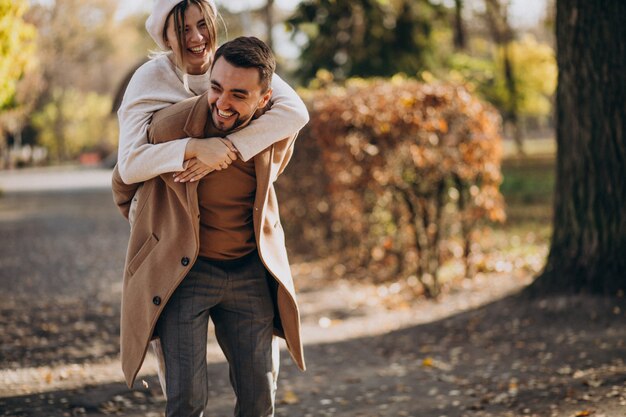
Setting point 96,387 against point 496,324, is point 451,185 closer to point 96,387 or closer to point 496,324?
point 496,324

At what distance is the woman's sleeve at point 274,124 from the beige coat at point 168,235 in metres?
0.07

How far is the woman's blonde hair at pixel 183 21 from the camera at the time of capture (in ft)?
10.2

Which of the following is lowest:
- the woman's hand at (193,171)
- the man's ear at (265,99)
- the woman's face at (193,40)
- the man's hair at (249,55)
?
the woman's hand at (193,171)

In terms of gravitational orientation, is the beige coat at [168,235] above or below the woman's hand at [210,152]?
below

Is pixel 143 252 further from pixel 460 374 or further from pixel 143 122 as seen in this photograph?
pixel 460 374

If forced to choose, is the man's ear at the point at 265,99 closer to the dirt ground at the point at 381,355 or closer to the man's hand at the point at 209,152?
the man's hand at the point at 209,152

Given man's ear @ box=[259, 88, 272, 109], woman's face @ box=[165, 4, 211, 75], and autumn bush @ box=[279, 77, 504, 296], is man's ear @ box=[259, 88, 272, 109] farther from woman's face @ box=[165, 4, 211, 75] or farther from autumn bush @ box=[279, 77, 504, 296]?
autumn bush @ box=[279, 77, 504, 296]

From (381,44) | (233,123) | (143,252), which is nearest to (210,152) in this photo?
(233,123)

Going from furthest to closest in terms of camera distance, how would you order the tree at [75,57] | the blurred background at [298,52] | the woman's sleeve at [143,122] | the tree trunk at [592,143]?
the tree at [75,57], the blurred background at [298,52], the tree trunk at [592,143], the woman's sleeve at [143,122]

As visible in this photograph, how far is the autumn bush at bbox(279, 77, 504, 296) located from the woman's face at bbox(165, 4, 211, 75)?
5.03 meters

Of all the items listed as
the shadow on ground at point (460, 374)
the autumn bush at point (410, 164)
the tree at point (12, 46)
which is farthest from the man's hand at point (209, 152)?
the tree at point (12, 46)

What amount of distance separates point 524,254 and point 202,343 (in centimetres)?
866

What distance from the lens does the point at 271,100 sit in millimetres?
3266

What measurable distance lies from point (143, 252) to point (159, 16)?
2.92 feet
